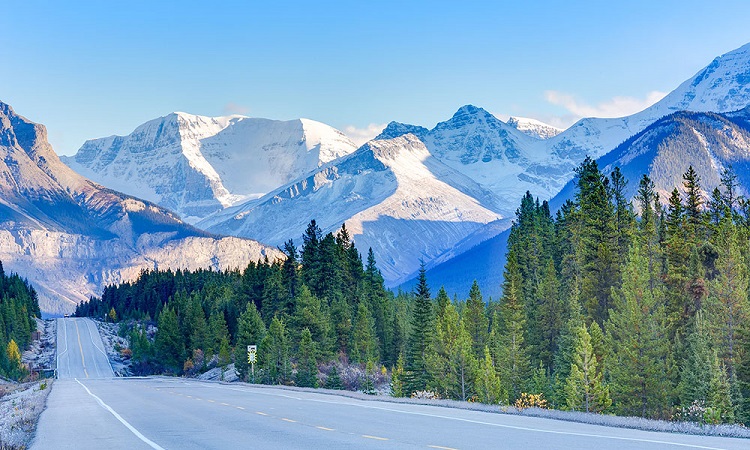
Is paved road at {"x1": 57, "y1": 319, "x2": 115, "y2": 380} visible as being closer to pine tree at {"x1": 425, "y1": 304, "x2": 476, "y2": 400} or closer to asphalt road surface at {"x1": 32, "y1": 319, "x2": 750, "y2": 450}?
pine tree at {"x1": 425, "y1": 304, "x2": 476, "y2": 400}

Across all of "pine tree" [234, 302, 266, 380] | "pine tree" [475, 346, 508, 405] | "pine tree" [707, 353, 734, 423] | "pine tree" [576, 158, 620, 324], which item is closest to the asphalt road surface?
"pine tree" [707, 353, 734, 423]

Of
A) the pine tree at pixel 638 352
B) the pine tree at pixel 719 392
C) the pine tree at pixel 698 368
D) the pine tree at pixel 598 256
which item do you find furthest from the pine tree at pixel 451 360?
the pine tree at pixel 719 392

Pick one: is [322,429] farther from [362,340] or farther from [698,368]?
[362,340]

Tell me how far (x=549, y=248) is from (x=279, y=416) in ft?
242

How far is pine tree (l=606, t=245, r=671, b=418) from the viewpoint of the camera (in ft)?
191

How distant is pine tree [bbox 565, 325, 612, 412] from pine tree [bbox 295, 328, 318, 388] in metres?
Answer: 27.5

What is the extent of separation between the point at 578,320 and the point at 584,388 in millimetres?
11241

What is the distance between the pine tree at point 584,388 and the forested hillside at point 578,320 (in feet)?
0.52

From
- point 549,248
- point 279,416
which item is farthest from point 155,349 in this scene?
point 279,416

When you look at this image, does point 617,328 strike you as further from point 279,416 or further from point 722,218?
point 279,416

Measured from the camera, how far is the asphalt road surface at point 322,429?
20375 millimetres

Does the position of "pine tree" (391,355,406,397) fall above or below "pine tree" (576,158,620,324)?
below

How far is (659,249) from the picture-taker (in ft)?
229

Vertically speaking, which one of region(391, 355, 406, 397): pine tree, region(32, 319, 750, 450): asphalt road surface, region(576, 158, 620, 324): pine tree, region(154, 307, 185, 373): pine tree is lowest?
region(391, 355, 406, 397): pine tree
